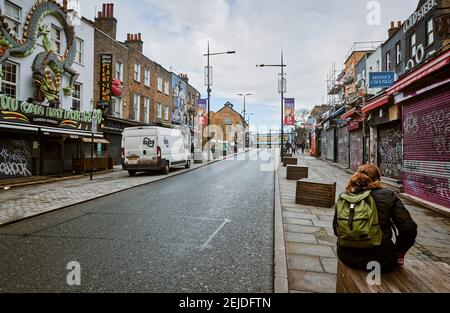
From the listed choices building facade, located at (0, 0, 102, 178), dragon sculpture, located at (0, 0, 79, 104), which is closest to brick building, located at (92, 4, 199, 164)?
building facade, located at (0, 0, 102, 178)

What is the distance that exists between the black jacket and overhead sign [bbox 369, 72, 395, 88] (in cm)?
1078

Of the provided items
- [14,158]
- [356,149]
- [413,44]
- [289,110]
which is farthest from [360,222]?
[289,110]

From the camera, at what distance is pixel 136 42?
26.8 metres

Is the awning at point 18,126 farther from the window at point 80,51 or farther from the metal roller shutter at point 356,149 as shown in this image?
the metal roller shutter at point 356,149

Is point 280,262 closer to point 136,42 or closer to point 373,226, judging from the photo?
point 373,226

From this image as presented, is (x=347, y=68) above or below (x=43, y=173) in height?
above

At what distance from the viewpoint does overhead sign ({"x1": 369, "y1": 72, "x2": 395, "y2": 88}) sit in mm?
11602

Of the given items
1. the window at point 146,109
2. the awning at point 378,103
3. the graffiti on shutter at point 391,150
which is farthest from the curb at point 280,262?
the window at point 146,109

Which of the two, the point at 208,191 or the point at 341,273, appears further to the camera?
the point at 208,191

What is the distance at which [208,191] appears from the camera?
10.4m
